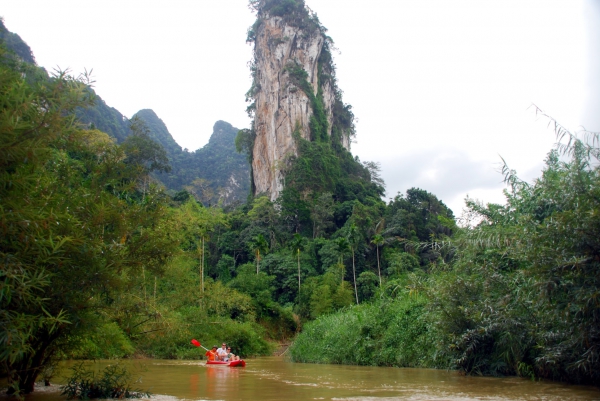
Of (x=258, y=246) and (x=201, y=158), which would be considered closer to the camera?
(x=258, y=246)

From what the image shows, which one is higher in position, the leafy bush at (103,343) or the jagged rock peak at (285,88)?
the jagged rock peak at (285,88)

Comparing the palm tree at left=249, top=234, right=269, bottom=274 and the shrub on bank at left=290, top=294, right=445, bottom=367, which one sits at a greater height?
the palm tree at left=249, top=234, right=269, bottom=274

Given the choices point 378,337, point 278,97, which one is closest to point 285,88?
point 278,97

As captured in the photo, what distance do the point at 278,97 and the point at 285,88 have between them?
52.4 inches

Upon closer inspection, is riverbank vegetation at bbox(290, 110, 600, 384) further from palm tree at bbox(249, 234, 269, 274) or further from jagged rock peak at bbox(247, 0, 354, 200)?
jagged rock peak at bbox(247, 0, 354, 200)

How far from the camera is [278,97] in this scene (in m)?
56.1

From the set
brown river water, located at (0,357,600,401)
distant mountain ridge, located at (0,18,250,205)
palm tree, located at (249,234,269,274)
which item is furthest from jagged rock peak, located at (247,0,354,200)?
brown river water, located at (0,357,600,401)

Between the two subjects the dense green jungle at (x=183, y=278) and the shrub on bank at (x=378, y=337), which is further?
the shrub on bank at (x=378, y=337)

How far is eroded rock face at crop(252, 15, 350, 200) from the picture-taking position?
2154 inches

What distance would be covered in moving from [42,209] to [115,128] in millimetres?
81115

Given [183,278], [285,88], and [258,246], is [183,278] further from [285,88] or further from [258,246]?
[285,88]

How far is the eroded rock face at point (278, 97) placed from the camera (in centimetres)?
5472

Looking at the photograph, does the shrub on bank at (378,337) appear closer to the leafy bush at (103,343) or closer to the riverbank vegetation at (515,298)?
the riverbank vegetation at (515,298)

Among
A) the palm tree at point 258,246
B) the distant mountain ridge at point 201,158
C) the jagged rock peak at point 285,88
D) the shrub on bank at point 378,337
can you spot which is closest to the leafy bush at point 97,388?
the shrub on bank at point 378,337
